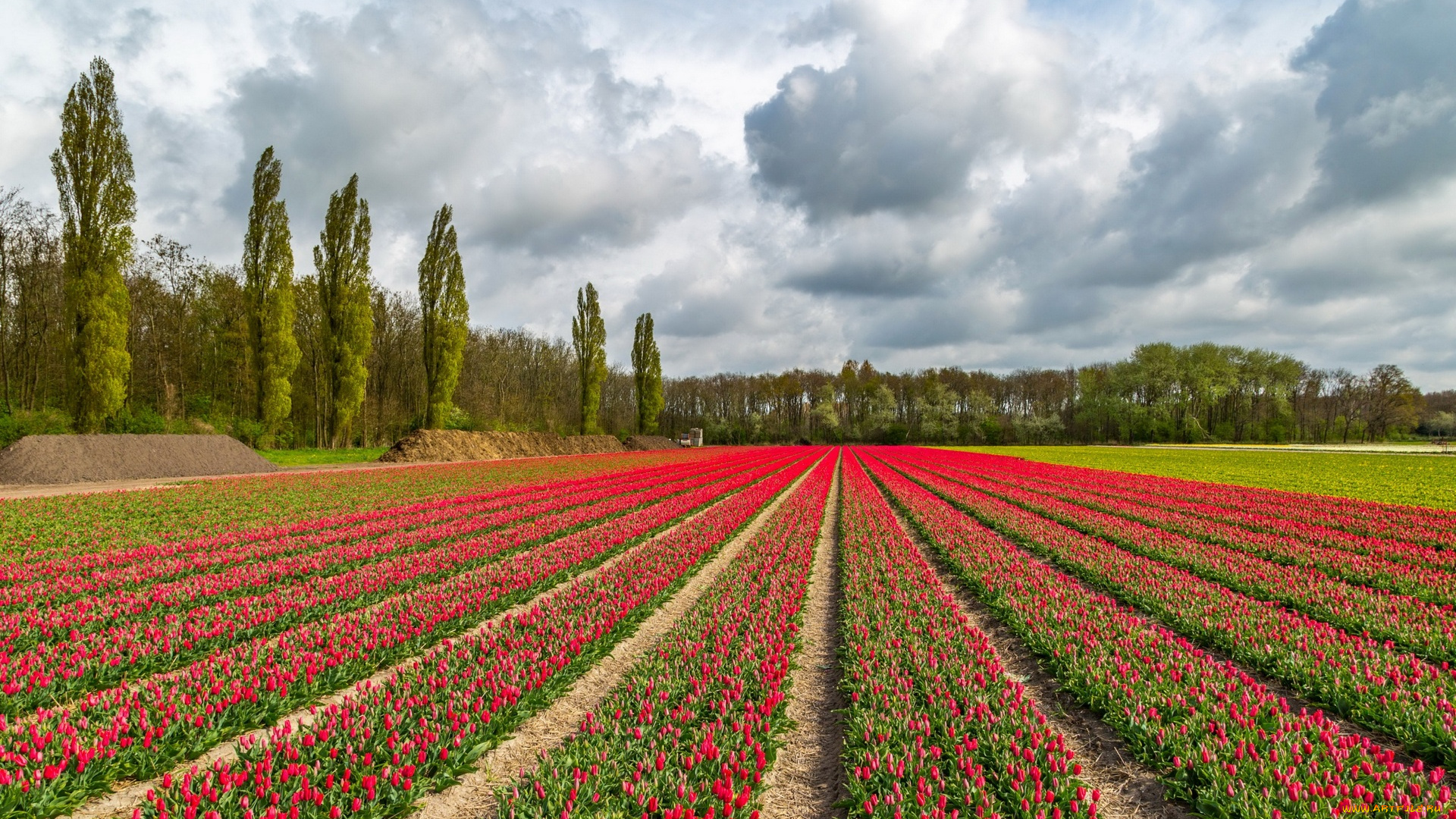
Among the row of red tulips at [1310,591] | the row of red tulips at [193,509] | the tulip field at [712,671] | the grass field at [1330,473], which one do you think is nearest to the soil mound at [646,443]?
the row of red tulips at [193,509]

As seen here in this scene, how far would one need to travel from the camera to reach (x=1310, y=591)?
8.06m

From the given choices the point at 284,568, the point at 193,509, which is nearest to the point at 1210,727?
the point at 284,568

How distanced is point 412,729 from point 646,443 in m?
69.8

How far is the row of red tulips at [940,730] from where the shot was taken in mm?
3676

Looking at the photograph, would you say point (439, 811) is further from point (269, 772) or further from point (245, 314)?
point (245, 314)

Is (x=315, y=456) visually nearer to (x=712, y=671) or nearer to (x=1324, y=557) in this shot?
(x=712, y=671)

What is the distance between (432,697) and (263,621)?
3.74 metres

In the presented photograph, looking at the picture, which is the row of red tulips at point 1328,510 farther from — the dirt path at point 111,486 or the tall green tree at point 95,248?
the tall green tree at point 95,248

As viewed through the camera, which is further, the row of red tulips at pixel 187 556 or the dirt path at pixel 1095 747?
the row of red tulips at pixel 187 556

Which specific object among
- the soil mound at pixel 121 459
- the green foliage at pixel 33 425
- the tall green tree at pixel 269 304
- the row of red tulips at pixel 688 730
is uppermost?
the tall green tree at pixel 269 304

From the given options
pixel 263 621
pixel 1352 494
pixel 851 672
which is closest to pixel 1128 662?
pixel 851 672

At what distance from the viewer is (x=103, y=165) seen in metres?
29.5

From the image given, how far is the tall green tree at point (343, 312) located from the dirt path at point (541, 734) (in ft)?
151

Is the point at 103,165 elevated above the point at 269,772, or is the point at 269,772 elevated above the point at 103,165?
the point at 103,165
